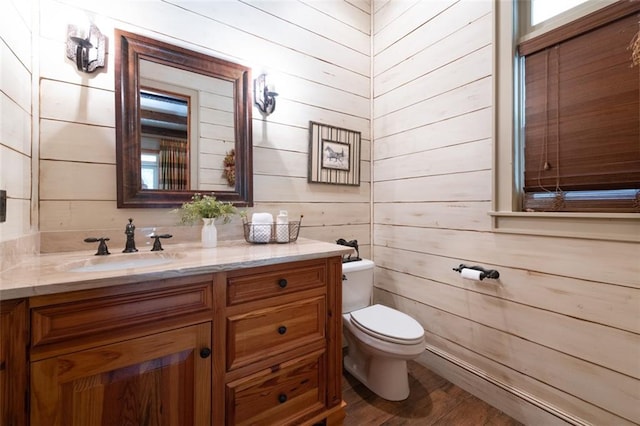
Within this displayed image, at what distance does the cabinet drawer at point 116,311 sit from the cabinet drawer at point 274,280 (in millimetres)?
101

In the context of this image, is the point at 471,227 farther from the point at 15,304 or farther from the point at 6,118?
the point at 6,118

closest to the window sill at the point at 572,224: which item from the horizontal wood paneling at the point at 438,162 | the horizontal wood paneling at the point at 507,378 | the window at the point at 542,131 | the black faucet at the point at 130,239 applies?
the window at the point at 542,131

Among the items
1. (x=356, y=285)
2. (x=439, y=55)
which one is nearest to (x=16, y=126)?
(x=356, y=285)

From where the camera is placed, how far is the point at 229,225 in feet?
5.53

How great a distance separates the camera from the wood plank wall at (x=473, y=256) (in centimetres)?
119

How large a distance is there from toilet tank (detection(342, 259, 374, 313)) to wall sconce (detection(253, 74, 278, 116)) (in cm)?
116

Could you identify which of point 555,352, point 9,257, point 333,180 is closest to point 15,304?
point 9,257

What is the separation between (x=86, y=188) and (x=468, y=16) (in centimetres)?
229

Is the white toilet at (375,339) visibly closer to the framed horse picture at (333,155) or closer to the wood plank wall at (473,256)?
the wood plank wall at (473,256)

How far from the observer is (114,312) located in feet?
2.84

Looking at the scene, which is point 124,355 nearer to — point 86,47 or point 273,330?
point 273,330

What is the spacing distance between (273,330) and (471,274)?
1.13 metres

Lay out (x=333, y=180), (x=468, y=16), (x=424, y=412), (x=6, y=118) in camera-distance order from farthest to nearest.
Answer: (x=333, y=180) → (x=468, y=16) → (x=424, y=412) → (x=6, y=118)

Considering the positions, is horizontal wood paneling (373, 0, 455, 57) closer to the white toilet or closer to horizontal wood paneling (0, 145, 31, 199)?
the white toilet
